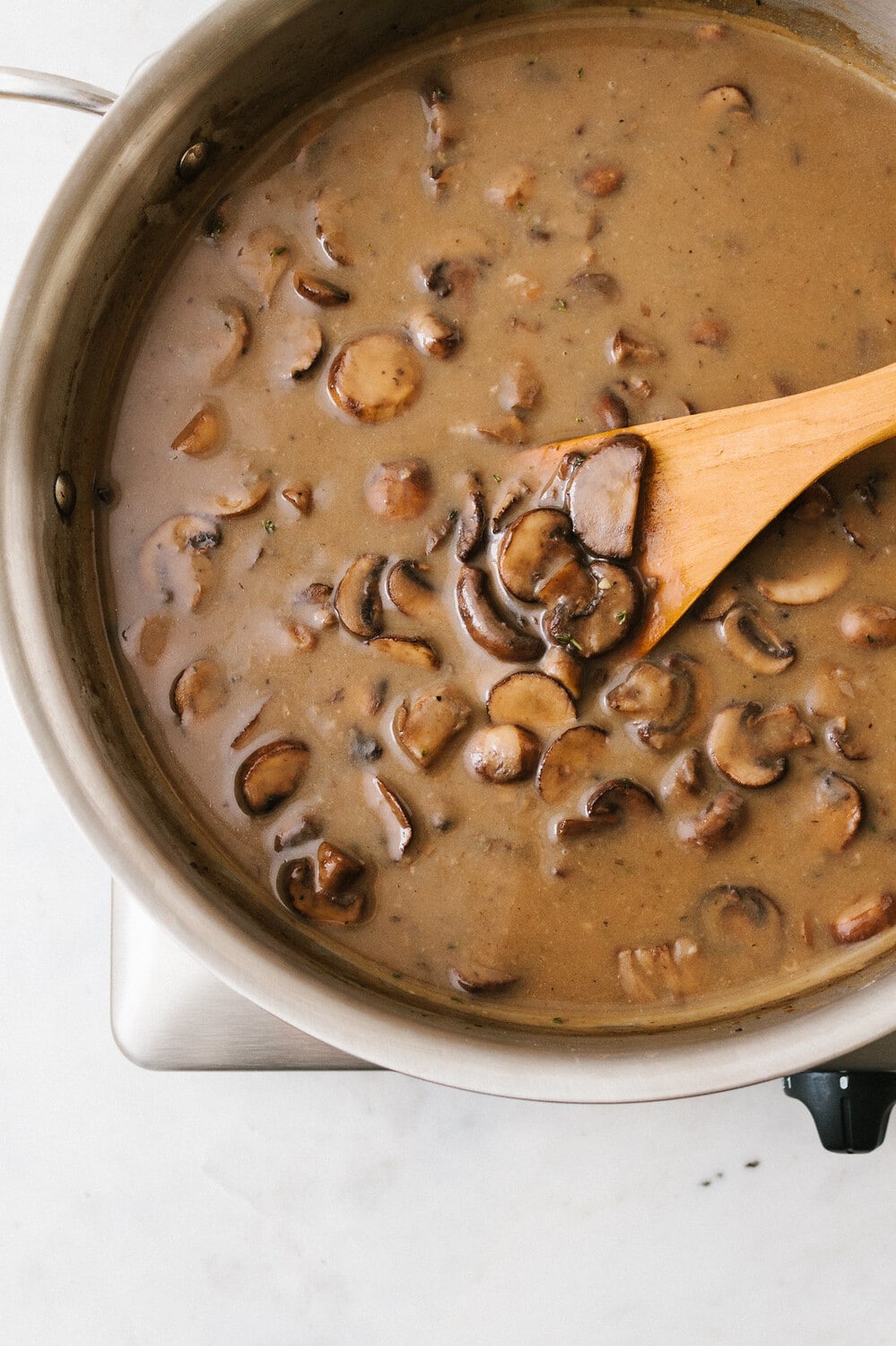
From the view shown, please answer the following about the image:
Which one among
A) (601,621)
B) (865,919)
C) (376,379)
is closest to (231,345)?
(376,379)

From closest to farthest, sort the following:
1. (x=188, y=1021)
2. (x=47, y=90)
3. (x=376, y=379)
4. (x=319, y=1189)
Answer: (x=47, y=90) < (x=376, y=379) < (x=188, y=1021) < (x=319, y=1189)

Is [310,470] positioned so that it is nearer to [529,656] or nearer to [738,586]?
[529,656]

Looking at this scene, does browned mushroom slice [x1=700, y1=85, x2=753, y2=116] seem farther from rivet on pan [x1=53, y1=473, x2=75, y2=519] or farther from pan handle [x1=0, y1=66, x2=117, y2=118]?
rivet on pan [x1=53, y1=473, x2=75, y2=519]

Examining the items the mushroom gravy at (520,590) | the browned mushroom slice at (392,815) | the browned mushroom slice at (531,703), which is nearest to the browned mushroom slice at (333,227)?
the mushroom gravy at (520,590)

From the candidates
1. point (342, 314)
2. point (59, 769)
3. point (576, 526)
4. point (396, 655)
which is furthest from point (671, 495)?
point (59, 769)

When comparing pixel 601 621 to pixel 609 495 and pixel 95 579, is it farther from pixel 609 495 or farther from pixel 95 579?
pixel 95 579

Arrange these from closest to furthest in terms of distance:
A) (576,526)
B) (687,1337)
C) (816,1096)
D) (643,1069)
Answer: (643,1069)
(576,526)
(816,1096)
(687,1337)
